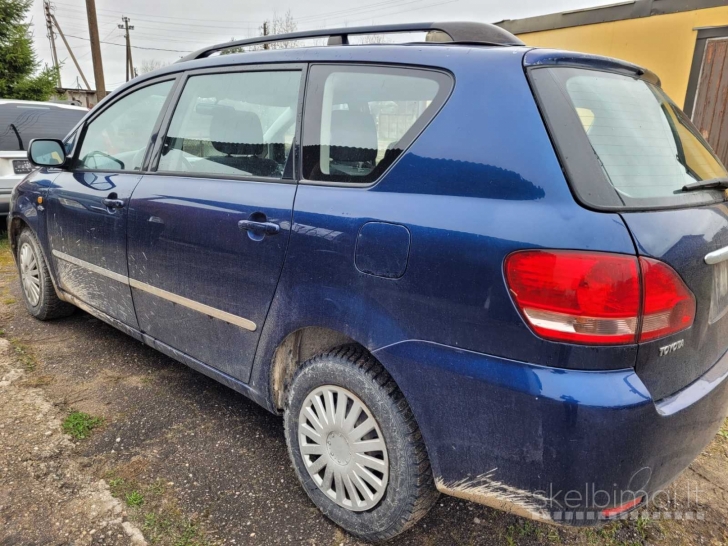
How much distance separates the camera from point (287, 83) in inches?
84.0

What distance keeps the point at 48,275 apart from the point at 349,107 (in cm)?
291

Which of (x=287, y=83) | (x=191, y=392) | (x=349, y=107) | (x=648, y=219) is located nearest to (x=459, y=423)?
(x=648, y=219)

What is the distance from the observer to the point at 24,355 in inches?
132

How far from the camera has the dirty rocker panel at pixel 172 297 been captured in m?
2.16

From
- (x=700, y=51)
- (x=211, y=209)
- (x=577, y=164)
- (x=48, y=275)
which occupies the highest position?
(x=700, y=51)

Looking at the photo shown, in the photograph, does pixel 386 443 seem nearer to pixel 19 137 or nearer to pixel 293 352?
pixel 293 352

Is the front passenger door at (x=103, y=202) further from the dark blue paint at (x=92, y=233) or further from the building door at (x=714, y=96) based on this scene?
the building door at (x=714, y=96)

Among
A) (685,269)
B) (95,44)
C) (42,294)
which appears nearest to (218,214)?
(685,269)

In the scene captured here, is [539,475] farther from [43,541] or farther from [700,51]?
[700,51]

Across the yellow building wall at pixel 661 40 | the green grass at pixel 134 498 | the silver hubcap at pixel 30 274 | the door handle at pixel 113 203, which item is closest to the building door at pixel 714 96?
the yellow building wall at pixel 661 40

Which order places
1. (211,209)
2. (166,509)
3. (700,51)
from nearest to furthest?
1. (166,509)
2. (211,209)
3. (700,51)

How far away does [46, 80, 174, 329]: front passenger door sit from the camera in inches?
108

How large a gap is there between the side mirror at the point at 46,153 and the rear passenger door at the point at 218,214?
109 cm

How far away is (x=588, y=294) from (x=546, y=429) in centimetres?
38
